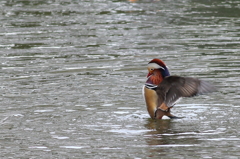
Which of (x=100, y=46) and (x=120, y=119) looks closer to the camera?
(x=120, y=119)

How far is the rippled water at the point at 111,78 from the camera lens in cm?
782

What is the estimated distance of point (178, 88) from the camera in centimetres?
856

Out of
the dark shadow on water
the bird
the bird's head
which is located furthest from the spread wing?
the dark shadow on water

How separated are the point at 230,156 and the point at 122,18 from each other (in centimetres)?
1259

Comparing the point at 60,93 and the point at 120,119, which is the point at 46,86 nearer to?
the point at 60,93

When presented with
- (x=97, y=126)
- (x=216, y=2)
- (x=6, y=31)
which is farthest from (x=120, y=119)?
(x=216, y=2)

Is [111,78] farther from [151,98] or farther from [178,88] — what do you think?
[178,88]

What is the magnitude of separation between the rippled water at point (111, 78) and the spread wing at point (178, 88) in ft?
1.26

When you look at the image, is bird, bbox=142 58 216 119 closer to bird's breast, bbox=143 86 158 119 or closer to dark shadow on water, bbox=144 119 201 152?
bird's breast, bbox=143 86 158 119

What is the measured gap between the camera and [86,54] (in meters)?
14.2

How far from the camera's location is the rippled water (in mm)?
7820

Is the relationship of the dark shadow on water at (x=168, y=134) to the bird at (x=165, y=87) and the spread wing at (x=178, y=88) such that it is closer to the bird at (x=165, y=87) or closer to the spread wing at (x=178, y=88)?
the bird at (x=165, y=87)

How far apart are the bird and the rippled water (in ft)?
0.98

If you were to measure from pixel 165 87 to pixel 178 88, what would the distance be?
0.55 ft
